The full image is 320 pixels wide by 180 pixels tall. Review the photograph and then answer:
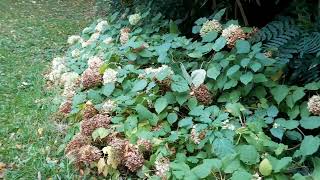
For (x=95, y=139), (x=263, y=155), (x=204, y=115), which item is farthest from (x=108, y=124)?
(x=263, y=155)

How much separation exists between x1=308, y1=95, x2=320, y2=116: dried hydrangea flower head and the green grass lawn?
4.40 ft

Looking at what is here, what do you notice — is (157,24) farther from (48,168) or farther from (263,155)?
(263,155)

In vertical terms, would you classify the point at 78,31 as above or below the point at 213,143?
below

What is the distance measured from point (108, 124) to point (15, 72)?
83.1 inches

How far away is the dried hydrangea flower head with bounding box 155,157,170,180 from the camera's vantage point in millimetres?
2172

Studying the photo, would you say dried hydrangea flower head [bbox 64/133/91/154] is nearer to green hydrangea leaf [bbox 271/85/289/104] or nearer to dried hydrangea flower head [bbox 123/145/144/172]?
dried hydrangea flower head [bbox 123/145/144/172]

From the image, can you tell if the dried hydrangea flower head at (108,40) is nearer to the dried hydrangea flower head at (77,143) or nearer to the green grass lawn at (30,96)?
the green grass lawn at (30,96)

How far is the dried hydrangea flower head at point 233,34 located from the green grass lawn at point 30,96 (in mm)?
1260

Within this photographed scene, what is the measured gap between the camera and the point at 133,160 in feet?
7.67

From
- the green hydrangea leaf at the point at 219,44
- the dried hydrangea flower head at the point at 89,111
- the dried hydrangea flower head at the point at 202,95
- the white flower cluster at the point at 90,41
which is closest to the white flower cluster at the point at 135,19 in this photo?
the white flower cluster at the point at 90,41

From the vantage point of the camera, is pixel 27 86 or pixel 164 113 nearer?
pixel 164 113

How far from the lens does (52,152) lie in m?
2.74

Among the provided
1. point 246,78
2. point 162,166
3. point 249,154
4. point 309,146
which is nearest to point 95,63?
point 246,78

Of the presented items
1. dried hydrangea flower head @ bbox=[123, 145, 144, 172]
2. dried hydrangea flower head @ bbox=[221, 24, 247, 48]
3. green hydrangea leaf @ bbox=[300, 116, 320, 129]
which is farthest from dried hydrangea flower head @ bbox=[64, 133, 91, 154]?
green hydrangea leaf @ bbox=[300, 116, 320, 129]
